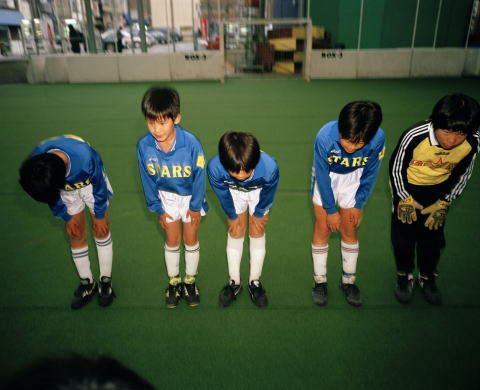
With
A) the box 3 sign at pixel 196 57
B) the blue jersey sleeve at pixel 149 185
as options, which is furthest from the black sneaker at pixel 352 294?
the box 3 sign at pixel 196 57

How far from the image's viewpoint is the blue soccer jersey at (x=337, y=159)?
2.51 meters

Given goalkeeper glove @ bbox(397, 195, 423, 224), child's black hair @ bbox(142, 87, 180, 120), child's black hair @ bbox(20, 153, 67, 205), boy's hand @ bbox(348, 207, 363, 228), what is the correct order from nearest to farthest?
child's black hair @ bbox(20, 153, 67, 205)
child's black hair @ bbox(142, 87, 180, 120)
goalkeeper glove @ bbox(397, 195, 423, 224)
boy's hand @ bbox(348, 207, 363, 228)

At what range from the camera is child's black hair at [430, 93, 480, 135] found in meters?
2.23

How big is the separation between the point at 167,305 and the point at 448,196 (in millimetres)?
2370

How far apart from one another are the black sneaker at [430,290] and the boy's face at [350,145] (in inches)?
55.6

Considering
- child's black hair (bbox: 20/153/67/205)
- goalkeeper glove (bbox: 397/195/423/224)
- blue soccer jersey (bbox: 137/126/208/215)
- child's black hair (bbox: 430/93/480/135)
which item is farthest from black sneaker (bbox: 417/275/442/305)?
child's black hair (bbox: 20/153/67/205)

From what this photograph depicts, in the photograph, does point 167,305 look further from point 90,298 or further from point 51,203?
point 51,203

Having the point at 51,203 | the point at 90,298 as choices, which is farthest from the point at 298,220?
the point at 51,203

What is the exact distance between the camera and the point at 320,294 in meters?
2.99

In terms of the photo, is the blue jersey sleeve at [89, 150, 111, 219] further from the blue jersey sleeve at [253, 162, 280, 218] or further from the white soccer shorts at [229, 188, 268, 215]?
the blue jersey sleeve at [253, 162, 280, 218]

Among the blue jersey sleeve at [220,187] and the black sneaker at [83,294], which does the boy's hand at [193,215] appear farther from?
the black sneaker at [83,294]

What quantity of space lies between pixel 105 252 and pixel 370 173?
2.22m

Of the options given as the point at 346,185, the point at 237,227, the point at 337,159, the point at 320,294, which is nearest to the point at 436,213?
the point at 346,185

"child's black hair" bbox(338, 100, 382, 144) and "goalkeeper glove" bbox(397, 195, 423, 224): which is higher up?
"child's black hair" bbox(338, 100, 382, 144)
